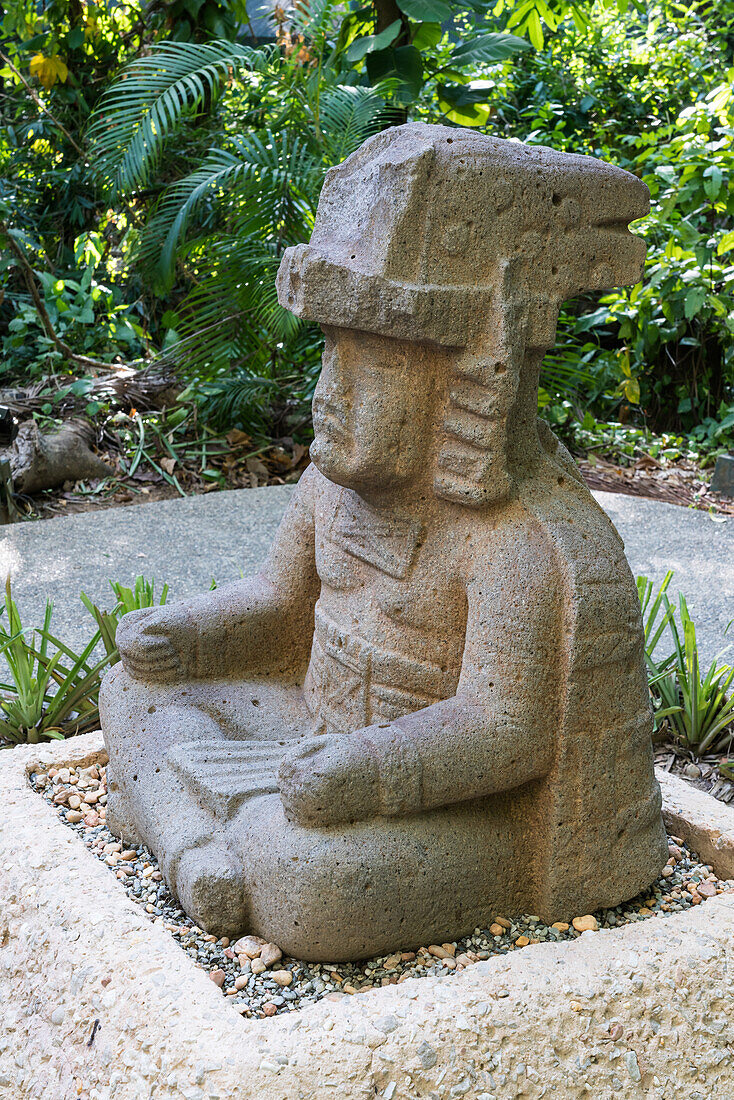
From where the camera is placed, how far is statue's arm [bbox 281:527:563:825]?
5.56 ft

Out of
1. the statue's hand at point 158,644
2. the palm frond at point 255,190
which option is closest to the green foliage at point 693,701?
the statue's hand at point 158,644

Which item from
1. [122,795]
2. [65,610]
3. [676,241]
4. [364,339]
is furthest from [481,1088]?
[676,241]

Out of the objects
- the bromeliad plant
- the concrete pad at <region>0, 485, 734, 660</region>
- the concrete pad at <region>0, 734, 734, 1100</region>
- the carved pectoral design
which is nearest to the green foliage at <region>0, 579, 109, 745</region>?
the bromeliad plant

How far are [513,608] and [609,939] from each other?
1.91 ft

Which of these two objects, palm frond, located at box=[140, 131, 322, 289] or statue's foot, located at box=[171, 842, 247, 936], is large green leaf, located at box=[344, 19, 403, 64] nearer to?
palm frond, located at box=[140, 131, 322, 289]

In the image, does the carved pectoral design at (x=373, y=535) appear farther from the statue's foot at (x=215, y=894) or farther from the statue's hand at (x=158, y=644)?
the statue's foot at (x=215, y=894)

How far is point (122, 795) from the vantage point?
2141 millimetres

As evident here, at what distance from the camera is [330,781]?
1671 mm

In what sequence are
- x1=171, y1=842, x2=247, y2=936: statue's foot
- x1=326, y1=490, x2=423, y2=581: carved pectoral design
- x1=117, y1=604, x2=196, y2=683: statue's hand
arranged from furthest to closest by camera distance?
x1=117, y1=604, x2=196, y2=683: statue's hand < x1=326, y1=490, x2=423, y2=581: carved pectoral design < x1=171, y1=842, x2=247, y2=936: statue's foot

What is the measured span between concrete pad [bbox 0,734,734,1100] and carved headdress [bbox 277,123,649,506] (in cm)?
79

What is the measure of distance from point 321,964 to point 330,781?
33 centimetres

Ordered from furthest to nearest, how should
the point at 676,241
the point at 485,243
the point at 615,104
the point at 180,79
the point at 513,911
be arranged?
the point at 615,104 < the point at 676,241 < the point at 180,79 < the point at 513,911 < the point at 485,243

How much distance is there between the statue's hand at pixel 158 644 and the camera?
219 cm

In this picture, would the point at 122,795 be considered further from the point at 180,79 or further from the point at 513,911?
the point at 180,79
